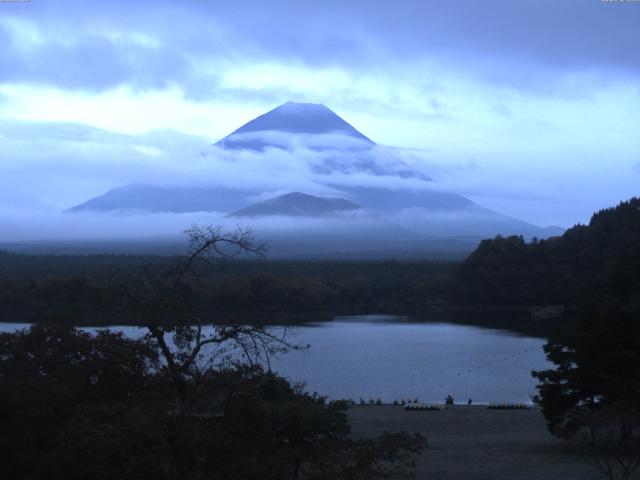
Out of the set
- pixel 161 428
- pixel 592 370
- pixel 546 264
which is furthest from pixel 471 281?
pixel 161 428

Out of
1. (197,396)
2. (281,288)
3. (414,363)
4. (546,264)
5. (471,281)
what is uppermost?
(546,264)

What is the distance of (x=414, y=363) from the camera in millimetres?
26641

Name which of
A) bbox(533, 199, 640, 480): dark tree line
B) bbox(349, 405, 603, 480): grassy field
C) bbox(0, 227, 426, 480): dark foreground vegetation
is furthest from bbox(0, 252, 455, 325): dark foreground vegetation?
bbox(0, 227, 426, 480): dark foreground vegetation

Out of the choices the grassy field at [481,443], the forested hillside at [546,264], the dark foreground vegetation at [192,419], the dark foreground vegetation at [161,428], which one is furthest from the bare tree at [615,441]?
the forested hillside at [546,264]

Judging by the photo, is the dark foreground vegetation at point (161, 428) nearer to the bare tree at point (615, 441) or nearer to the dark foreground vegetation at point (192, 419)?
the dark foreground vegetation at point (192, 419)

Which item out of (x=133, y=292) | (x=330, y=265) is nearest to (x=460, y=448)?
(x=133, y=292)

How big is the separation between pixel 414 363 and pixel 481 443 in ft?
41.3

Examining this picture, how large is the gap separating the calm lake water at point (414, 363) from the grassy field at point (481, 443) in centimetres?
241

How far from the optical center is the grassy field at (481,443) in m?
Result: 11.7

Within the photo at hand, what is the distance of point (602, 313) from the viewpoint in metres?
13.2

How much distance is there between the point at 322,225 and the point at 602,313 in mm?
138182

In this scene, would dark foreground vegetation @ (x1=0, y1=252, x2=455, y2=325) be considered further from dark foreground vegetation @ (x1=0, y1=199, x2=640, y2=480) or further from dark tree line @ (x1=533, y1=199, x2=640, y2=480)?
dark foreground vegetation @ (x1=0, y1=199, x2=640, y2=480)

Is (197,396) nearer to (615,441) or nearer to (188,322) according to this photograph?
(188,322)

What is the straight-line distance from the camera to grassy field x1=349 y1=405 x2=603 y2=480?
38.5 feet
